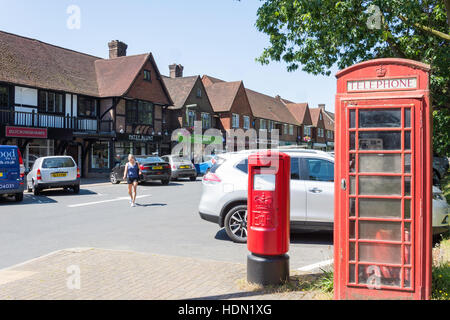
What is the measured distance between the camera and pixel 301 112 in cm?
6631

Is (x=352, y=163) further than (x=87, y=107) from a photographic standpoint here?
No

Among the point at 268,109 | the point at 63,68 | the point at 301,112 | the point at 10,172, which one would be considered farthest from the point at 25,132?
the point at 301,112

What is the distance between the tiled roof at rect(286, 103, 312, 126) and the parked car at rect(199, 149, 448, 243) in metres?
57.8

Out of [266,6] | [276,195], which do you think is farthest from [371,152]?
[266,6]

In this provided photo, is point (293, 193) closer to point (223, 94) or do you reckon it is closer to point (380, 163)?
point (380, 163)

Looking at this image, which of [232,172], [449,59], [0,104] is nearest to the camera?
[232,172]

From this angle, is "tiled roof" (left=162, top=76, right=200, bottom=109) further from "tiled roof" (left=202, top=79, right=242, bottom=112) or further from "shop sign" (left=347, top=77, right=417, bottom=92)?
"shop sign" (left=347, top=77, right=417, bottom=92)

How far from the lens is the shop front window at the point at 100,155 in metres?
29.4

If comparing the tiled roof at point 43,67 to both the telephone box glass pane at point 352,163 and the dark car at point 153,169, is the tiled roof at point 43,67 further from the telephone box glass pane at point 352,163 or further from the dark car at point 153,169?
the telephone box glass pane at point 352,163

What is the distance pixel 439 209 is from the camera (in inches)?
294

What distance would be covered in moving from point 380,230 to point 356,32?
30.6 feet

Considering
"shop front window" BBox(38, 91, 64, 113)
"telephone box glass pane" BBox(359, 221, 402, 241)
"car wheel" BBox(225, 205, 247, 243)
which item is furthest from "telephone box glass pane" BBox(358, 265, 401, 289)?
"shop front window" BBox(38, 91, 64, 113)
